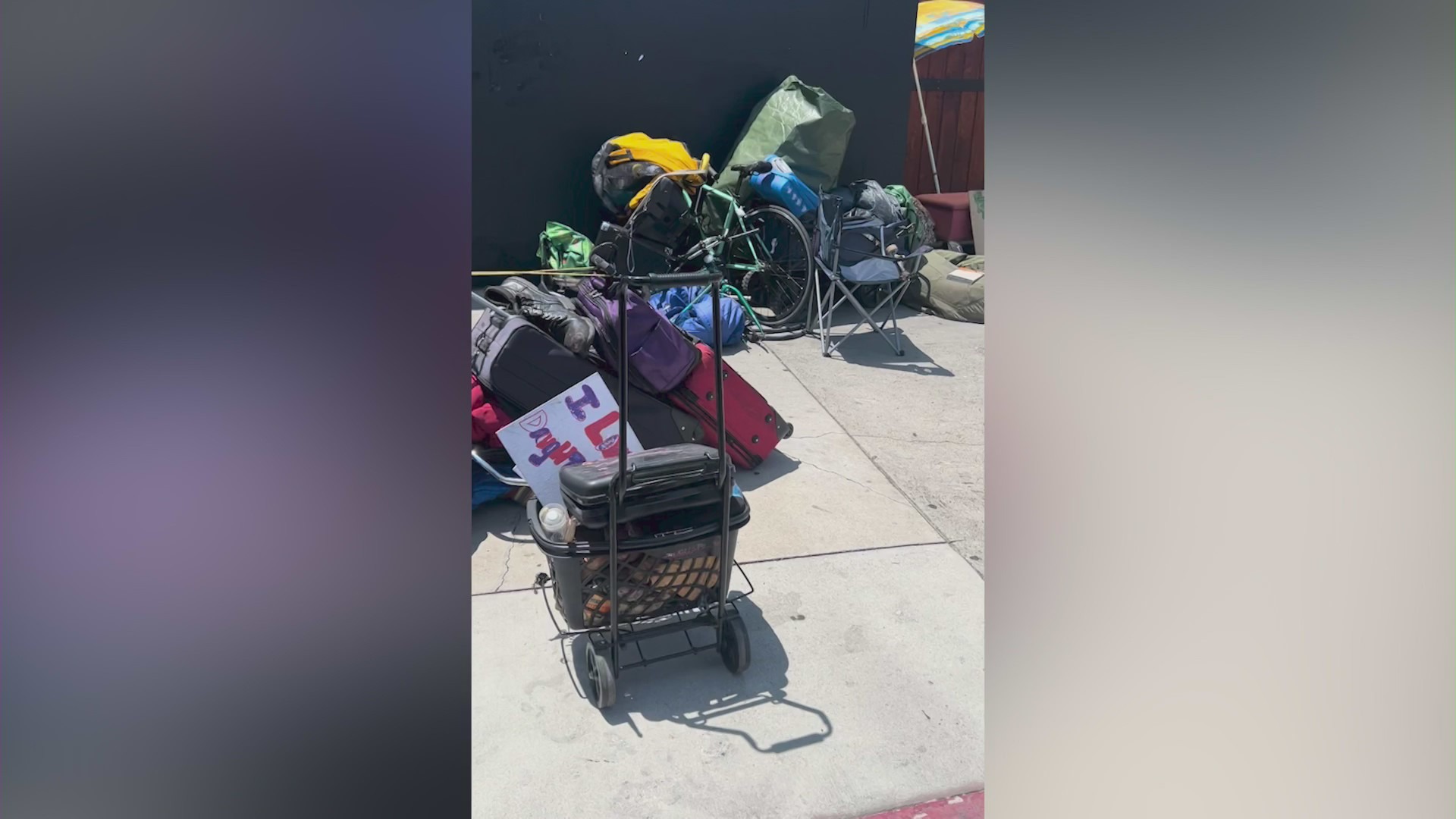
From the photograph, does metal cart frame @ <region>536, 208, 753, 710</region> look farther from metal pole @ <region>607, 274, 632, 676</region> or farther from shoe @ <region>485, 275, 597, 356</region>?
shoe @ <region>485, 275, 597, 356</region>

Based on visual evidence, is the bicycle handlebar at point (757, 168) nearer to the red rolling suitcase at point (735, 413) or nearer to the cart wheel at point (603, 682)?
the red rolling suitcase at point (735, 413)

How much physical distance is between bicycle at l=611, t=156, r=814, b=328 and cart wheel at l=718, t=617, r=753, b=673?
453 cm

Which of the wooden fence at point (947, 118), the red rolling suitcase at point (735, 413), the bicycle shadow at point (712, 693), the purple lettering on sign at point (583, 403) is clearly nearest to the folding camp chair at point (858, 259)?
the red rolling suitcase at point (735, 413)

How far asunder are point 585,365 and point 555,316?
0.27 m

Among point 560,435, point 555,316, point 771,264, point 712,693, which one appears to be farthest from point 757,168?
point 712,693

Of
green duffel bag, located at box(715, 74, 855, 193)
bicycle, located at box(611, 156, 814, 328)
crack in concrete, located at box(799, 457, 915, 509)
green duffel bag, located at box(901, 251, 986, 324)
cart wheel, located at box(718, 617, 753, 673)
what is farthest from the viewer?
green duffel bag, located at box(715, 74, 855, 193)

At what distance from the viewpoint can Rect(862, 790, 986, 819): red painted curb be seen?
2598mm

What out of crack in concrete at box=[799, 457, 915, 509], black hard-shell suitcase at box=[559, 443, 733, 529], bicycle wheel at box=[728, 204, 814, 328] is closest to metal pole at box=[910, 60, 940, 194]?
bicycle wheel at box=[728, 204, 814, 328]

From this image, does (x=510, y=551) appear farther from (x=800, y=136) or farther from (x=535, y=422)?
(x=800, y=136)

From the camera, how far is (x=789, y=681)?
125 inches

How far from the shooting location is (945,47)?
10820 mm

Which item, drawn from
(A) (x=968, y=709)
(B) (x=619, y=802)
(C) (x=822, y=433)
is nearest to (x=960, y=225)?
(C) (x=822, y=433)

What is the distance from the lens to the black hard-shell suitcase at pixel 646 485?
114 inches
